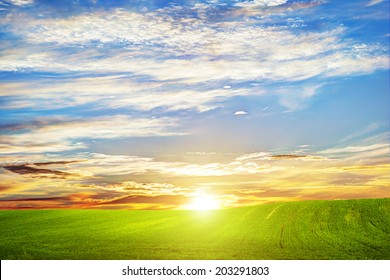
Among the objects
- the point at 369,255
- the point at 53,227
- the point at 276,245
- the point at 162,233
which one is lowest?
the point at 369,255

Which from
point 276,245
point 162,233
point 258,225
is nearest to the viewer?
point 276,245

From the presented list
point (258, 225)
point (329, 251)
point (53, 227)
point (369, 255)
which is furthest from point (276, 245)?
point (53, 227)

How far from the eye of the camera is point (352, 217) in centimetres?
Result: 5053

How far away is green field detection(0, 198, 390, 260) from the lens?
33.1m

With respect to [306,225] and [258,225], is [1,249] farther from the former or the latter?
[306,225]

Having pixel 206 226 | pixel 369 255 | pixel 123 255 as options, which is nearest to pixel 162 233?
pixel 206 226

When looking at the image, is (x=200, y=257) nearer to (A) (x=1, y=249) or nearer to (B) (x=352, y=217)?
(A) (x=1, y=249)

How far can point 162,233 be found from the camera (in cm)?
4497

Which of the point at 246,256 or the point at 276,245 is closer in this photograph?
the point at 246,256

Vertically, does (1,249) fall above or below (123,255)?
above

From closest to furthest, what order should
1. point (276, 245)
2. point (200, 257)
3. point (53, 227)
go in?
point (200, 257) → point (276, 245) → point (53, 227)

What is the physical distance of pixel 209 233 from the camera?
43688 mm

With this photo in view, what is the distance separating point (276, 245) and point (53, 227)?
27.3m

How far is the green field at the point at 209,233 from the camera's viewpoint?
33062 mm
